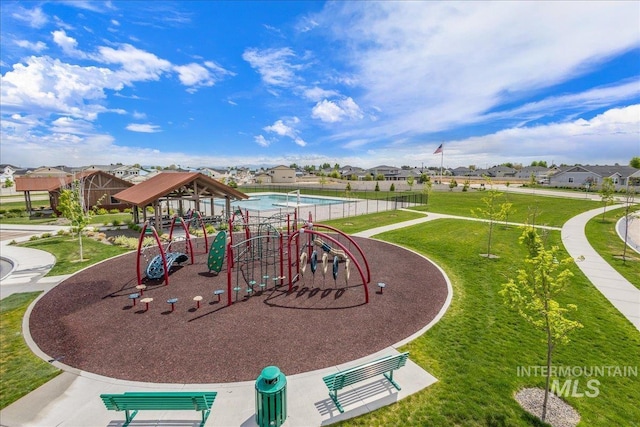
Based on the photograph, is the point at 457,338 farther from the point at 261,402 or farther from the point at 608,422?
the point at 261,402

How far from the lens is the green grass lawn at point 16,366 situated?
7.13m

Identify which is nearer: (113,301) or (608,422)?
(608,422)

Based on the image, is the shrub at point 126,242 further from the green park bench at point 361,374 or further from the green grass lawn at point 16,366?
the green park bench at point 361,374

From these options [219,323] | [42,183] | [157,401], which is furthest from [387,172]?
[157,401]

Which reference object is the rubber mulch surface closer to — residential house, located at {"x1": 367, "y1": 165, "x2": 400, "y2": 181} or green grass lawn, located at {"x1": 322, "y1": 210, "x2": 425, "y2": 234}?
green grass lawn, located at {"x1": 322, "y1": 210, "x2": 425, "y2": 234}

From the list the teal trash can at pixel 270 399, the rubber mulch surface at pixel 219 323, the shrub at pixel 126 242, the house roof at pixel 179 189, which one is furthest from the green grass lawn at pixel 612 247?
the shrub at pixel 126 242

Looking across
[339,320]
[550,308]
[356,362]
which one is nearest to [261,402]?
[356,362]

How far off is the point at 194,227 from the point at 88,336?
16051mm

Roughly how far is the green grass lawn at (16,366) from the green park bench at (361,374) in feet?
23.4

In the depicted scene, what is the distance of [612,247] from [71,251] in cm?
3511

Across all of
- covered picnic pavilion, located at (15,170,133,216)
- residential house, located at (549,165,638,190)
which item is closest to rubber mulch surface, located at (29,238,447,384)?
covered picnic pavilion, located at (15,170,133,216)

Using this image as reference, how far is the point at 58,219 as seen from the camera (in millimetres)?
30109

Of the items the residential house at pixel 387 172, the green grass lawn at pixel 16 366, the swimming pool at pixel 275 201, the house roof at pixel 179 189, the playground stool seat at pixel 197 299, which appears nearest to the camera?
the green grass lawn at pixel 16 366

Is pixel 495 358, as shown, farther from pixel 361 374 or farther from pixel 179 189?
pixel 179 189
